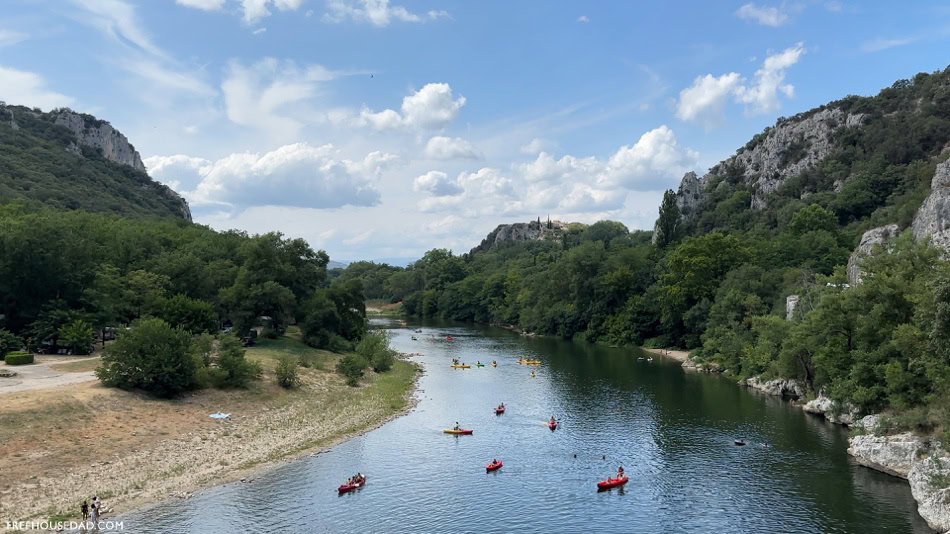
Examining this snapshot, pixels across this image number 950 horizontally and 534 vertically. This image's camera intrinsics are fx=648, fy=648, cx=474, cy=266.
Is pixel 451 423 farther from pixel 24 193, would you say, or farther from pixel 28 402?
pixel 24 193

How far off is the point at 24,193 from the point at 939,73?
673 ft

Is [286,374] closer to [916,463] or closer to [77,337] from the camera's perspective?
[77,337]

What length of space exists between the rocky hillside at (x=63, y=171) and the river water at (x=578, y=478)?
92.6 metres

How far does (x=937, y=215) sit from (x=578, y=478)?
4597 cm

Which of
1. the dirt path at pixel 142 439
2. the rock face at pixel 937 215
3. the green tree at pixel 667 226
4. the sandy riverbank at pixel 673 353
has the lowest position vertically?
the dirt path at pixel 142 439

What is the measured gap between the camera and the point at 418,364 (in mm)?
94188

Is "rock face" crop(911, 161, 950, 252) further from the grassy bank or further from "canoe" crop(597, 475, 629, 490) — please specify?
the grassy bank

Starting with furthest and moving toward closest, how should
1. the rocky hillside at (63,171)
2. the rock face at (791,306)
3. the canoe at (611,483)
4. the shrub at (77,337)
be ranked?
the rocky hillside at (63,171) < the rock face at (791,306) < the shrub at (77,337) < the canoe at (611,483)

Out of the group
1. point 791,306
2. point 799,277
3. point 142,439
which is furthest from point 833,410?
point 142,439

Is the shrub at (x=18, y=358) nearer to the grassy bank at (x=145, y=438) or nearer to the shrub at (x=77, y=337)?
the shrub at (x=77, y=337)

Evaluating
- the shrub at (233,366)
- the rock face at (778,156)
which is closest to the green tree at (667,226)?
the rock face at (778,156)

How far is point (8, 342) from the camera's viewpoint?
61625 mm

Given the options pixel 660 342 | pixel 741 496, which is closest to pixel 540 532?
pixel 741 496

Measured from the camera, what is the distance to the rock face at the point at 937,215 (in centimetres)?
5845
